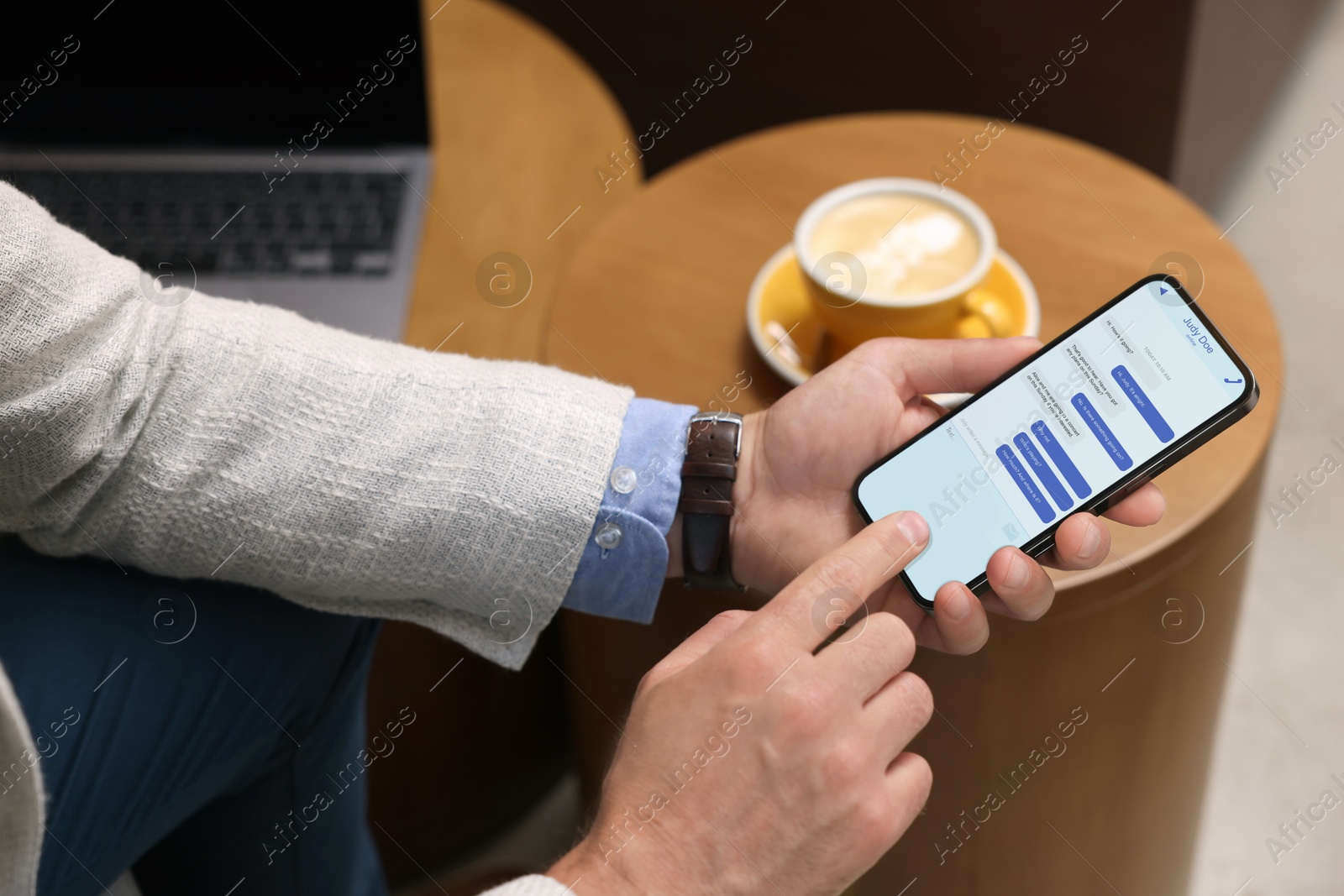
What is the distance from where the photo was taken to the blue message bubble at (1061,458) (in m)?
0.61

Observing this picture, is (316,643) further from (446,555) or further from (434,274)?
(434,274)

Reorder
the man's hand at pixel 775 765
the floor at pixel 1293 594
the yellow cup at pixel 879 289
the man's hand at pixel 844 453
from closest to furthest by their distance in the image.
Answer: the man's hand at pixel 775 765 → the man's hand at pixel 844 453 → the yellow cup at pixel 879 289 → the floor at pixel 1293 594

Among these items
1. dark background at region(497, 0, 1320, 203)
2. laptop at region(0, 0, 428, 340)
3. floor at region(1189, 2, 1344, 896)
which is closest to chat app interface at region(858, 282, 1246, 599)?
floor at region(1189, 2, 1344, 896)

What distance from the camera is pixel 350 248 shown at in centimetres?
102

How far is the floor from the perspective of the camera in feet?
3.50

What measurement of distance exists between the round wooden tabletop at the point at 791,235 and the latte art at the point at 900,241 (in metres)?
0.08

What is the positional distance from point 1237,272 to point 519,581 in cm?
56

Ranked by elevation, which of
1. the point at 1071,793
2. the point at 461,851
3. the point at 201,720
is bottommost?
the point at 461,851

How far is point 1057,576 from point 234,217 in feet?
2.55

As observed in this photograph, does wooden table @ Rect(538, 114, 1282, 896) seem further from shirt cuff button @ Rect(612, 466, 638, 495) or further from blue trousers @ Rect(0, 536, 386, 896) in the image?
blue trousers @ Rect(0, 536, 386, 896)

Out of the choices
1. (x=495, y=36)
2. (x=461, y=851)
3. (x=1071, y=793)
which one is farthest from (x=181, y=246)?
(x=1071, y=793)

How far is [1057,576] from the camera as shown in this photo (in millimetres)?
660

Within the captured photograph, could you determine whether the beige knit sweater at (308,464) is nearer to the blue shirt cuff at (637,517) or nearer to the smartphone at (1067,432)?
the blue shirt cuff at (637,517)

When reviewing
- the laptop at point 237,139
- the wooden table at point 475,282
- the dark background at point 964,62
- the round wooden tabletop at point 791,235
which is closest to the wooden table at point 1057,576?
the round wooden tabletop at point 791,235
